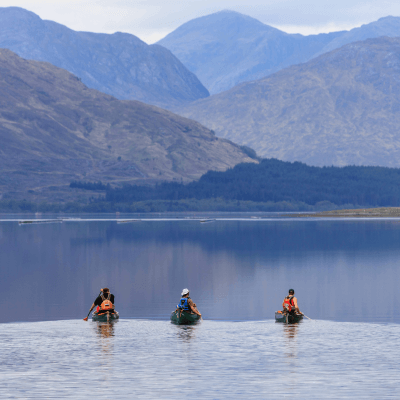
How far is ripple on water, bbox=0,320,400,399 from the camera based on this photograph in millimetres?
36156

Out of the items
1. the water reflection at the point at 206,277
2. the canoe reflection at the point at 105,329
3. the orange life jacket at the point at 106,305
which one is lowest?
the water reflection at the point at 206,277

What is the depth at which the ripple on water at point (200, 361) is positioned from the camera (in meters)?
36.2

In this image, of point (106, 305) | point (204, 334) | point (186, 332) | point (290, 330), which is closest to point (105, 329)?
point (106, 305)

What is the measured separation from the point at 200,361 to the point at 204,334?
9881mm

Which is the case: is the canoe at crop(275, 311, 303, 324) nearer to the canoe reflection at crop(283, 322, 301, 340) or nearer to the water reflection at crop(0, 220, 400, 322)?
the canoe reflection at crop(283, 322, 301, 340)

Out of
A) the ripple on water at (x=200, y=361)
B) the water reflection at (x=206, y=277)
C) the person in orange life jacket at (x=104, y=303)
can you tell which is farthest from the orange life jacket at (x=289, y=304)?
the person in orange life jacket at (x=104, y=303)

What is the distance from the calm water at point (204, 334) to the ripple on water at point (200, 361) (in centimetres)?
7

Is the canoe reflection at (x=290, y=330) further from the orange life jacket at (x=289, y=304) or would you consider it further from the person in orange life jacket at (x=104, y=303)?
the person in orange life jacket at (x=104, y=303)

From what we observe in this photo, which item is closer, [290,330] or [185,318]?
[290,330]

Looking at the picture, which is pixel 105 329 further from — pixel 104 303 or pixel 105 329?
pixel 104 303

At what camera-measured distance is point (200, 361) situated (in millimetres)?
42938

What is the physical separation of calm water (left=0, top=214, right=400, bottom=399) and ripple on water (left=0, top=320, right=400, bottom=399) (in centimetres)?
7

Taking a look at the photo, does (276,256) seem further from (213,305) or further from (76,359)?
(76,359)

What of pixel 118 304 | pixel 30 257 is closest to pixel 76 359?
pixel 118 304
